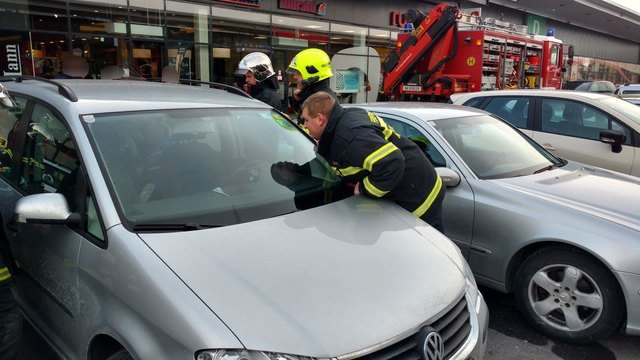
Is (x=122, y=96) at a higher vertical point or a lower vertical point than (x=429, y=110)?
higher

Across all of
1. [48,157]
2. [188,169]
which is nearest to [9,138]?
[48,157]

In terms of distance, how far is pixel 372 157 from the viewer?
2.83 meters

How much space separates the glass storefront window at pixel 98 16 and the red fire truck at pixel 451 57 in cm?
671

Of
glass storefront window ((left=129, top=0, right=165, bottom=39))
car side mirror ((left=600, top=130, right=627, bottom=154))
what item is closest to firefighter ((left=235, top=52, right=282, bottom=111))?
car side mirror ((left=600, top=130, right=627, bottom=154))

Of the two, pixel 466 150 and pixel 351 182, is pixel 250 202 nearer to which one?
pixel 351 182

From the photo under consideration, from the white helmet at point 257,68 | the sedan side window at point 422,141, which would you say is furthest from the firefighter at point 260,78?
the sedan side window at point 422,141

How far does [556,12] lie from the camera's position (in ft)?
95.7

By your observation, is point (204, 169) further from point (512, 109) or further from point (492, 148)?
point (512, 109)

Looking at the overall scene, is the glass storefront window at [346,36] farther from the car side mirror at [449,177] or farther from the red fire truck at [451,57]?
the car side mirror at [449,177]

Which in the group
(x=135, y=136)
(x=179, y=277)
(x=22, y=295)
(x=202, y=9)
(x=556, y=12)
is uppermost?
(x=556, y=12)

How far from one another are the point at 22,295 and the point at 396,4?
18.5m

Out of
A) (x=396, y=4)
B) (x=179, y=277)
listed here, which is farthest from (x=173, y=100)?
(x=396, y=4)

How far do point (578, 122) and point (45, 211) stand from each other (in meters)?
5.54

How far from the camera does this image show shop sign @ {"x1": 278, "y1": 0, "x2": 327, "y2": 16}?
50.7 ft
